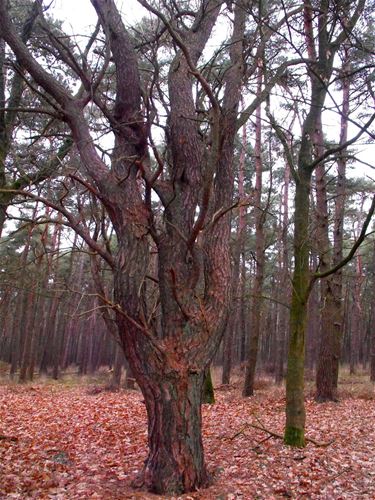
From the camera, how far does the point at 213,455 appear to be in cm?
646

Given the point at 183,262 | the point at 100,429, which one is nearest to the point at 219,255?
the point at 183,262

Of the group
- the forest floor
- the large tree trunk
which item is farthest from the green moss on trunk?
the large tree trunk

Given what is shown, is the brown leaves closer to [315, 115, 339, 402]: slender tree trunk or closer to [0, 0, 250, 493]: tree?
[315, 115, 339, 402]: slender tree trunk

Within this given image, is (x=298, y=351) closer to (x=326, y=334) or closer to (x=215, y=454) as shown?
(x=215, y=454)

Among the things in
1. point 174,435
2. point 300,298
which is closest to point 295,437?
point 300,298

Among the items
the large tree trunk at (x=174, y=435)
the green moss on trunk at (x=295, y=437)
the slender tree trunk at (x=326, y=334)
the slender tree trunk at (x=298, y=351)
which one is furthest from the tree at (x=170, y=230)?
the slender tree trunk at (x=326, y=334)

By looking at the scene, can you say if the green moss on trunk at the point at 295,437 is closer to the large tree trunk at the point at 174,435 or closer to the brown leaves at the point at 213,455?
the brown leaves at the point at 213,455

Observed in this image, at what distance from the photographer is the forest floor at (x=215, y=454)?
5168 mm

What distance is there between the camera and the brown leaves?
17.0 ft

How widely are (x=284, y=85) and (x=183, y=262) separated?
3.25 m

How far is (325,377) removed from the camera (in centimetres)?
1159

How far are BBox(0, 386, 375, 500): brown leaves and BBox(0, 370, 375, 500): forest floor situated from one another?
12mm

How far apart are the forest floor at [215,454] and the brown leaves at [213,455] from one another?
0.04ft

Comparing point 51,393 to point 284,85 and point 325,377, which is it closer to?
point 325,377
